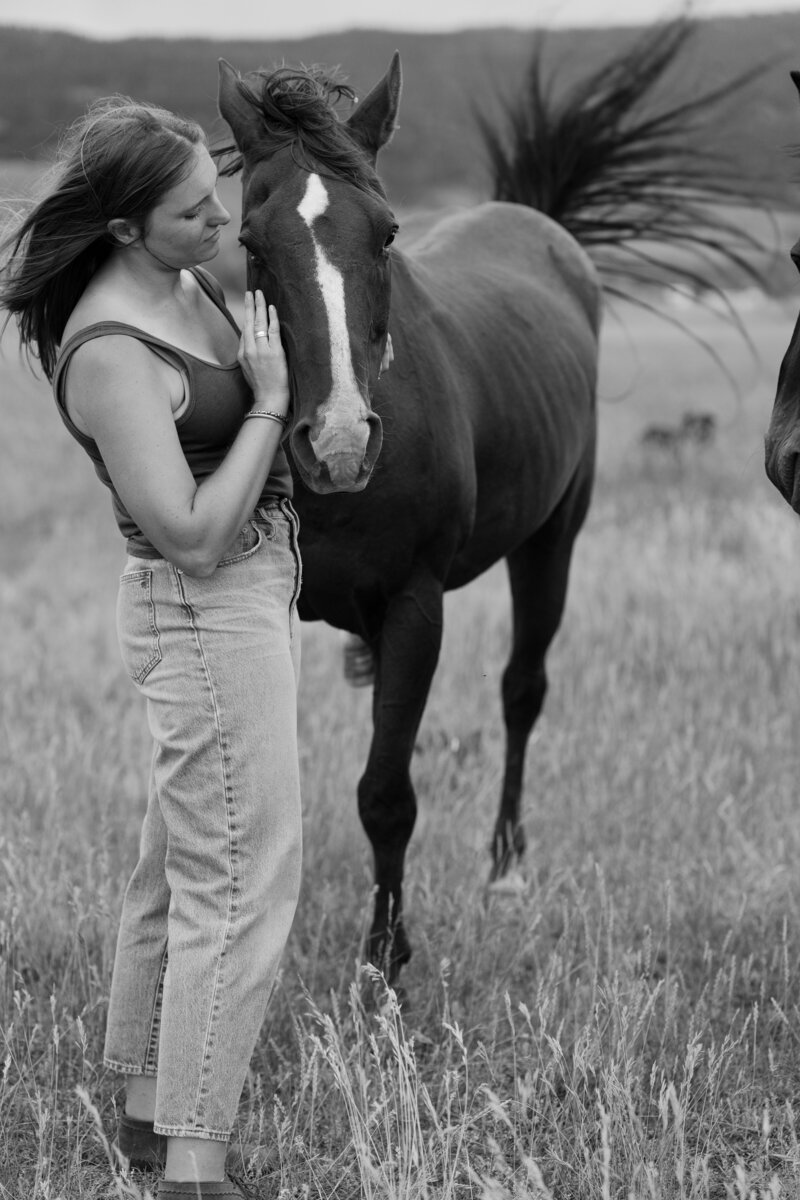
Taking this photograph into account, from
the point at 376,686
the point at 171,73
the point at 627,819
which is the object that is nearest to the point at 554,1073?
the point at 376,686

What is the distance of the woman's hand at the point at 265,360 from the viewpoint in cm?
232

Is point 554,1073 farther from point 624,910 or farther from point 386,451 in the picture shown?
point 386,451

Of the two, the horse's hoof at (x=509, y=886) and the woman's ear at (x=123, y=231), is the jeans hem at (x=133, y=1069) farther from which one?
the woman's ear at (x=123, y=231)

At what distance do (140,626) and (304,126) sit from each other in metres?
1.10

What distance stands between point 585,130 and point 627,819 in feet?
10.9

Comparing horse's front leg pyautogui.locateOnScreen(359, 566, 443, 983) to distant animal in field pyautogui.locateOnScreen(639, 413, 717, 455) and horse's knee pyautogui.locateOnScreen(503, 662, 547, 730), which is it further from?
distant animal in field pyautogui.locateOnScreen(639, 413, 717, 455)

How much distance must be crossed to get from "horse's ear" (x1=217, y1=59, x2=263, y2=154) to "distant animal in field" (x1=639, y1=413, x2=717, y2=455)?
9523mm

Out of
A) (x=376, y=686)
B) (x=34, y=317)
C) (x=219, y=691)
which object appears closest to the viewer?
(x=219, y=691)

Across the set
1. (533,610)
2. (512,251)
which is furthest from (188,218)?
(512,251)

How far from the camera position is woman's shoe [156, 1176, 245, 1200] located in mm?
2295

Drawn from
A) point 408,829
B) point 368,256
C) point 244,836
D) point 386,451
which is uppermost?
point 368,256

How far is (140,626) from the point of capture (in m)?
2.33

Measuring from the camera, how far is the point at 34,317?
2.43m

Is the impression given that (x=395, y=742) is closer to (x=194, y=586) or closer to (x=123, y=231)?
(x=194, y=586)
